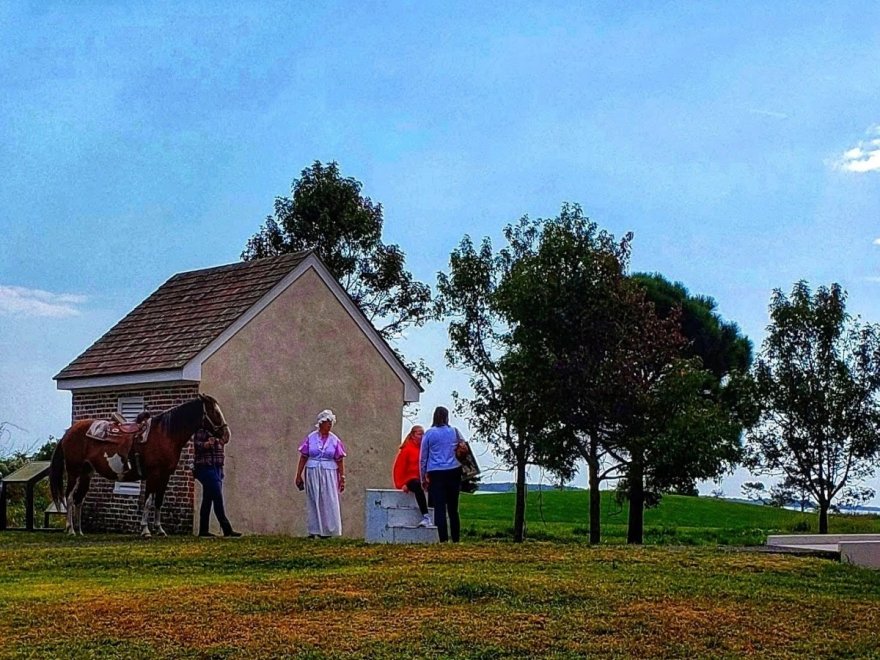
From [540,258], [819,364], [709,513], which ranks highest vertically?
[540,258]

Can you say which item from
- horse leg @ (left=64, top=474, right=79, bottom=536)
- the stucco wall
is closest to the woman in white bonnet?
the stucco wall

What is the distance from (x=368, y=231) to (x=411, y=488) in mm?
18221

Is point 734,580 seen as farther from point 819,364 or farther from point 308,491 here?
point 819,364

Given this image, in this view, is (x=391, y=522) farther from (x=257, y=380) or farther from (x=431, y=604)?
(x=257, y=380)

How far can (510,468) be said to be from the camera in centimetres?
3102

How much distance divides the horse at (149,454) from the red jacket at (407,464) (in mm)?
3664

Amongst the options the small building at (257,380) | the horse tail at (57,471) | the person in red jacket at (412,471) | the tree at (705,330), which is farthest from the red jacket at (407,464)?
the tree at (705,330)

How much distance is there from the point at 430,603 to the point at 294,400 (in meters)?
13.5

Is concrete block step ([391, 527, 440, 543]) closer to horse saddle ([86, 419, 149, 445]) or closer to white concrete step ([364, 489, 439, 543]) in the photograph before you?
white concrete step ([364, 489, 439, 543])

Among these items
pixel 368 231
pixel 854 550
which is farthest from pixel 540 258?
pixel 854 550

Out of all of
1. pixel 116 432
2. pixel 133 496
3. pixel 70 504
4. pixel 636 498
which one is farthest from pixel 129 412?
pixel 636 498

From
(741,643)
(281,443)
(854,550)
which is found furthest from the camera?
(281,443)

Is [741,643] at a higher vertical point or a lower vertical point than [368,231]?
lower

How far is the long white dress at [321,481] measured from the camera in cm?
2005
